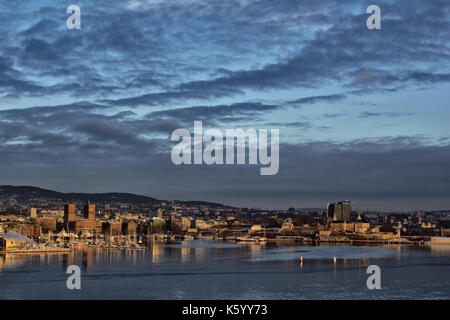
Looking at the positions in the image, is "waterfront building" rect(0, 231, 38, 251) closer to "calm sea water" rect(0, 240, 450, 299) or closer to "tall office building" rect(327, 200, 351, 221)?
"calm sea water" rect(0, 240, 450, 299)

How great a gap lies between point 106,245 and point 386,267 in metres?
36.8

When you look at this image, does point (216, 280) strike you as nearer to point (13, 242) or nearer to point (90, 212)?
point (13, 242)

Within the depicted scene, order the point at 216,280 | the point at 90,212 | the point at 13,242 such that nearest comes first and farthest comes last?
the point at 216,280
the point at 13,242
the point at 90,212

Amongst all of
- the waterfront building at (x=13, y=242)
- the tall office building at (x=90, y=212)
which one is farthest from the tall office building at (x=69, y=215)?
the waterfront building at (x=13, y=242)

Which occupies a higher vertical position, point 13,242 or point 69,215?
point 69,215

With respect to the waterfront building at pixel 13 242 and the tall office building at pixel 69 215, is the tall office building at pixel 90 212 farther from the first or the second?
the waterfront building at pixel 13 242

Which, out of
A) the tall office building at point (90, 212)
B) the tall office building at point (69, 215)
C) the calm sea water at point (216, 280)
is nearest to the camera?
the calm sea water at point (216, 280)

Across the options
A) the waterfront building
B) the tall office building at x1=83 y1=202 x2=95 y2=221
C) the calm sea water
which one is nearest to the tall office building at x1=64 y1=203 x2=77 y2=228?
the tall office building at x1=83 y1=202 x2=95 y2=221

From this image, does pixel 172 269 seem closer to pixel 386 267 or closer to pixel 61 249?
pixel 386 267

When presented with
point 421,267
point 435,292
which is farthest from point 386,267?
point 435,292

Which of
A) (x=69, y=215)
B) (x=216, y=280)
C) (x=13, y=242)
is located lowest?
(x=216, y=280)

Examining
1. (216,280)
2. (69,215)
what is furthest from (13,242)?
(69,215)

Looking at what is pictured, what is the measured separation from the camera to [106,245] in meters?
69.6

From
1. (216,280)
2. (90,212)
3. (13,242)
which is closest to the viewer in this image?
(216,280)
